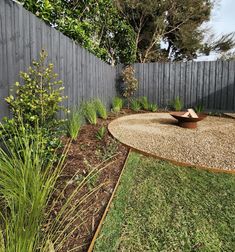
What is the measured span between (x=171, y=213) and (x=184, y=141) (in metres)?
1.92

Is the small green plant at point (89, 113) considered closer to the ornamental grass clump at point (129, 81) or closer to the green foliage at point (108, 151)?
the green foliage at point (108, 151)

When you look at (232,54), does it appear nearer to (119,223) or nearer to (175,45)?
(175,45)

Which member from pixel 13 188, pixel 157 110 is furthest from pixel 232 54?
pixel 13 188

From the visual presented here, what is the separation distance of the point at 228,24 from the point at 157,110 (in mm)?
8434

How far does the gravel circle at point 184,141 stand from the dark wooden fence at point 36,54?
118 centimetres

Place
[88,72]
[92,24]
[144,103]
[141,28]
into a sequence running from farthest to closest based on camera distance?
[141,28]
[144,103]
[92,24]
[88,72]

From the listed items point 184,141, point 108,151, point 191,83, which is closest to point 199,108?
point 191,83

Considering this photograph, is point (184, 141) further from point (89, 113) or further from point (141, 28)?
point (141, 28)

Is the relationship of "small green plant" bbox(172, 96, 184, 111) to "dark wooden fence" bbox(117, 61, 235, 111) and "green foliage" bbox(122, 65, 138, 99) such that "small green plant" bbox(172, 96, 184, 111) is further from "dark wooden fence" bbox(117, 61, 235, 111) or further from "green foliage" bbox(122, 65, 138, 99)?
"green foliage" bbox(122, 65, 138, 99)

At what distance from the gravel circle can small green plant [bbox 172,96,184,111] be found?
2260 millimetres

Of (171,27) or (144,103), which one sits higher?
(171,27)

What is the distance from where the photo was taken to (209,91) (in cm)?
665

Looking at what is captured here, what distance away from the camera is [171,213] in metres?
1.68

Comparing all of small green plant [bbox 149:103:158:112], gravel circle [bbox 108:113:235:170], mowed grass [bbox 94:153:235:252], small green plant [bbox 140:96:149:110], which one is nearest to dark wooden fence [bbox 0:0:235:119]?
small green plant [bbox 140:96:149:110]
